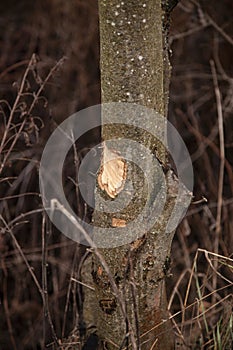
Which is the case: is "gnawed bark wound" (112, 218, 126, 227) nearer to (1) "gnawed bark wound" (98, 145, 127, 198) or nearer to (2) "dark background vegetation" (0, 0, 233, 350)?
(1) "gnawed bark wound" (98, 145, 127, 198)

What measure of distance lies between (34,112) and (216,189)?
87 centimetres

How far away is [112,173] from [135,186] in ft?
0.19

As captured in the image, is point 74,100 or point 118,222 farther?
point 74,100

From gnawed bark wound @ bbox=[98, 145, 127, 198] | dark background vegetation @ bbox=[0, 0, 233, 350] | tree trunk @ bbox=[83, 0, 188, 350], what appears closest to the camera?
tree trunk @ bbox=[83, 0, 188, 350]

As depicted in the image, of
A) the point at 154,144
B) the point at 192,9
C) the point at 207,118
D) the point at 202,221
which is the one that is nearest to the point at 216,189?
the point at 202,221

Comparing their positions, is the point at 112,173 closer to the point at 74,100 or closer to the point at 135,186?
the point at 135,186

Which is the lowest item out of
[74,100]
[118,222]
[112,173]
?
[118,222]

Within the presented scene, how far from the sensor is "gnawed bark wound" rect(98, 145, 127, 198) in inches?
53.2

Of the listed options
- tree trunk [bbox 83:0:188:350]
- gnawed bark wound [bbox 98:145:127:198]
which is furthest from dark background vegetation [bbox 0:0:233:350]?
gnawed bark wound [bbox 98:145:127:198]

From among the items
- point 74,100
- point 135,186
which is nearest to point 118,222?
point 135,186

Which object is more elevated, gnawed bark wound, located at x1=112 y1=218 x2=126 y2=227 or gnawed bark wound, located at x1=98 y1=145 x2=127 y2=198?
gnawed bark wound, located at x1=98 y1=145 x2=127 y2=198

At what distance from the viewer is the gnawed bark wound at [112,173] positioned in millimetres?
1351

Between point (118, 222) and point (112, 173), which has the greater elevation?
point (112, 173)

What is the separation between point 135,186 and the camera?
135 centimetres
